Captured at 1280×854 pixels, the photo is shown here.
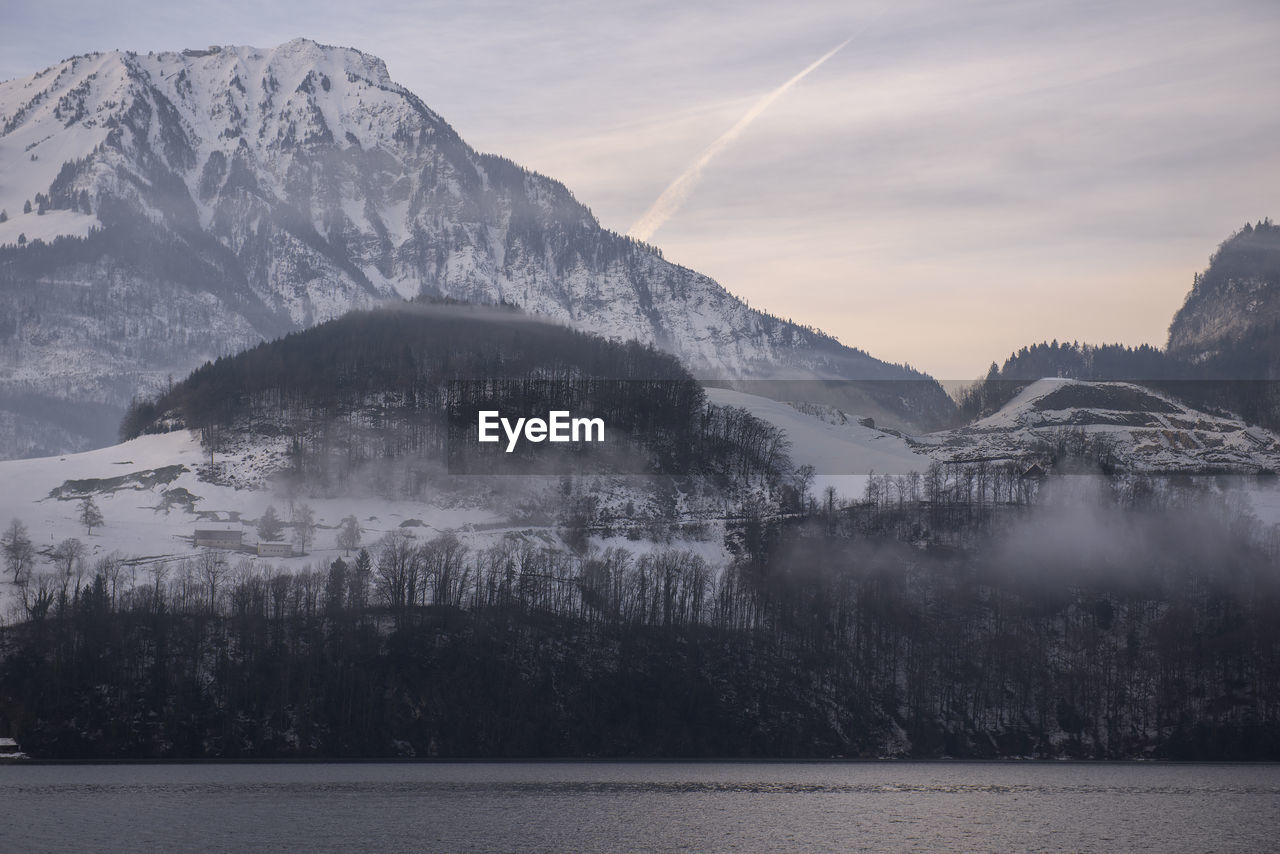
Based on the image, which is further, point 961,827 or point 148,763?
point 148,763

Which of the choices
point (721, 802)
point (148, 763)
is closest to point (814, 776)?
point (721, 802)

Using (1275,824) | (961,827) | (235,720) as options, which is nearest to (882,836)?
(961,827)

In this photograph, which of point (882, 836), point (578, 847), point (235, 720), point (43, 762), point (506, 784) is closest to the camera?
point (578, 847)

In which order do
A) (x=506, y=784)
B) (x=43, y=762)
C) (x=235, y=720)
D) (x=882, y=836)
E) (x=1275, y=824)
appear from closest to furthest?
1. (x=882, y=836)
2. (x=1275, y=824)
3. (x=506, y=784)
4. (x=43, y=762)
5. (x=235, y=720)

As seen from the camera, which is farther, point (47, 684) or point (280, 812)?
point (47, 684)

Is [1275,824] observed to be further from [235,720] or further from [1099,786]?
[235,720]

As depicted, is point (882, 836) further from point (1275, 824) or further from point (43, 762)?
point (43, 762)
